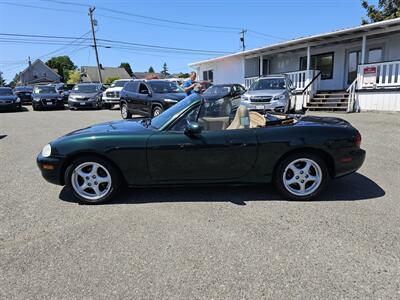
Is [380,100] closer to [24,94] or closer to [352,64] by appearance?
[352,64]

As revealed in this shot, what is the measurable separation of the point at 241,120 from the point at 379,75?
462 inches

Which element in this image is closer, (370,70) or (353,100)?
(370,70)

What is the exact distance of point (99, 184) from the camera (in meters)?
3.92

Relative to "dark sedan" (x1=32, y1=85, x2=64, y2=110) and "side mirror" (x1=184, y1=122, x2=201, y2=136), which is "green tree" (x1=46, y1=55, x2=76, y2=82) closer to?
"dark sedan" (x1=32, y1=85, x2=64, y2=110)

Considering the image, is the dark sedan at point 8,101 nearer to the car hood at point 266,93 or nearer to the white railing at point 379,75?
the car hood at point 266,93

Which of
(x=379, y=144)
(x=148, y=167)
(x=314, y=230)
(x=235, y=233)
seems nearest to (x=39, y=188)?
(x=148, y=167)

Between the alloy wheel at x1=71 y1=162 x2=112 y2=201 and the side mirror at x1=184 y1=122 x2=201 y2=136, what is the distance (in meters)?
1.14

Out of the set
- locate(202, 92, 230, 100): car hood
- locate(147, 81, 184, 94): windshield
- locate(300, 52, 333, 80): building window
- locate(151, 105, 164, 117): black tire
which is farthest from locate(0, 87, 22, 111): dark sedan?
locate(202, 92, 230, 100): car hood

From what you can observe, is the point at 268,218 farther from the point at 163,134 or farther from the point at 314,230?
the point at 163,134

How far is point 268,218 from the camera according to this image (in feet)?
11.3

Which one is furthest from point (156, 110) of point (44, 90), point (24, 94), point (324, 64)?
point (24, 94)

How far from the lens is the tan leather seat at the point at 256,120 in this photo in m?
4.04

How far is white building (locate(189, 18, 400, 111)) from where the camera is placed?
1277 centimetres

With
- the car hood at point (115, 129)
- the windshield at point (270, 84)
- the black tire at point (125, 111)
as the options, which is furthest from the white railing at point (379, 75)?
the car hood at point (115, 129)
